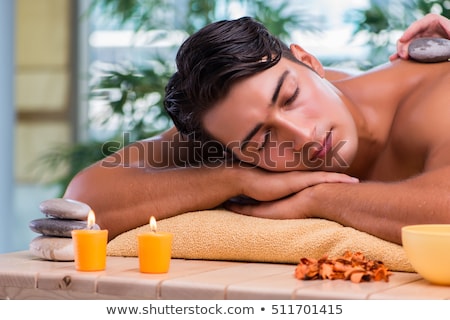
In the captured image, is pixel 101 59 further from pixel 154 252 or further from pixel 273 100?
pixel 154 252

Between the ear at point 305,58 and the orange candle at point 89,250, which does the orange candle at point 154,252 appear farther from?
the ear at point 305,58

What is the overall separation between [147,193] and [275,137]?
1.21 ft

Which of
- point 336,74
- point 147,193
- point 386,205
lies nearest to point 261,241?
point 386,205

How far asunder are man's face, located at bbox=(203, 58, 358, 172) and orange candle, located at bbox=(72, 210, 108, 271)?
1.61 feet

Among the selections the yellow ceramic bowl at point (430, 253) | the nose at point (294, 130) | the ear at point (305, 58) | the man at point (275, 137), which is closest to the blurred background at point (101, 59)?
the ear at point (305, 58)

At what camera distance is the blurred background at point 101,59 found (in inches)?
161

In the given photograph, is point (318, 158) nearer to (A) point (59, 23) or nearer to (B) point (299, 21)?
(B) point (299, 21)

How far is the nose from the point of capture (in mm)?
1878

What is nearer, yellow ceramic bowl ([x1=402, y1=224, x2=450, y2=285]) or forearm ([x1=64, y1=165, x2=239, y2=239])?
yellow ceramic bowl ([x1=402, y1=224, x2=450, y2=285])

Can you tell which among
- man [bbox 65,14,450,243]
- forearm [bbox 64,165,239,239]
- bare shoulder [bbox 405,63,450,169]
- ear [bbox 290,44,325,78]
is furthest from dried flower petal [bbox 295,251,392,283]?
ear [bbox 290,44,325,78]

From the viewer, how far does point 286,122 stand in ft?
6.16

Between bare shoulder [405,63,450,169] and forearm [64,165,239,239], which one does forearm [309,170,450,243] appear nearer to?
bare shoulder [405,63,450,169]

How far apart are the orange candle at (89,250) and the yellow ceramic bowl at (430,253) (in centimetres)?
62

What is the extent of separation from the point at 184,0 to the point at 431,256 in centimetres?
355
